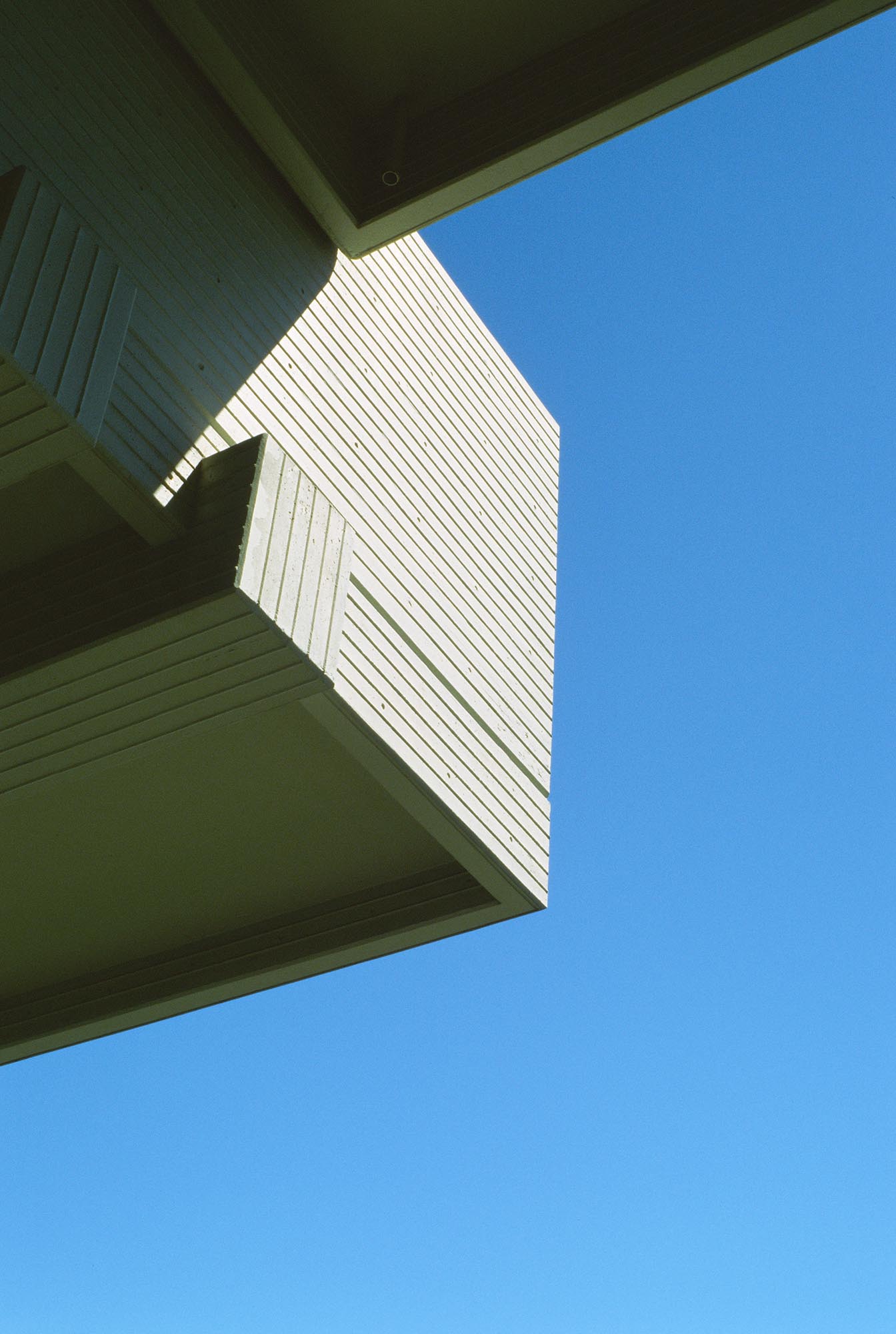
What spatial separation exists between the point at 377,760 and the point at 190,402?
1.95 m

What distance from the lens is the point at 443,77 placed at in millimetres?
7984

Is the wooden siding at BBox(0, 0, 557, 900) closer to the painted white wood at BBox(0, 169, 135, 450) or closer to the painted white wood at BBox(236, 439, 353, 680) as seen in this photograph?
the painted white wood at BBox(236, 439, 353, 680)

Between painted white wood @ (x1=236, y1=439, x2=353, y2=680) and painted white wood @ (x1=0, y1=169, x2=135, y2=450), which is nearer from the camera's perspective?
painted white wood @ (x1=0, y1=169, x2=135, y2=450)

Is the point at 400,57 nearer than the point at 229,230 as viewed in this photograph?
No

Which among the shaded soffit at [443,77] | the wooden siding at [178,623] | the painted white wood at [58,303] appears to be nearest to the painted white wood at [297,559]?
the wooden siding at [178,623]

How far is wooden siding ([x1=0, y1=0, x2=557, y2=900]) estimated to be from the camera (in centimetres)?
632

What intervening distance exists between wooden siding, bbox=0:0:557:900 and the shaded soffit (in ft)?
0.80

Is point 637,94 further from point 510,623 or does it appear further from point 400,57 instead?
point 510,623

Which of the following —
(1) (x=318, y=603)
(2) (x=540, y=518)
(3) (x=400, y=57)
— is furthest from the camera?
(2) (x=540, y=518)

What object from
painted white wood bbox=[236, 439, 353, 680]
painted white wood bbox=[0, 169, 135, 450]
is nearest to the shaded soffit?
painted white wood bbox=[0, 169, 135, 450]

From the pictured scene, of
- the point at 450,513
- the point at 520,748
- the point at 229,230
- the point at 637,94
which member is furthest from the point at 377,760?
the point at 637,94

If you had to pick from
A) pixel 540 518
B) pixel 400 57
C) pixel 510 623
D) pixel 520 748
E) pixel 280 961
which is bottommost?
pixel 280 961

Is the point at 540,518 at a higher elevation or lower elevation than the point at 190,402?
higher

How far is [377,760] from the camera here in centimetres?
687
